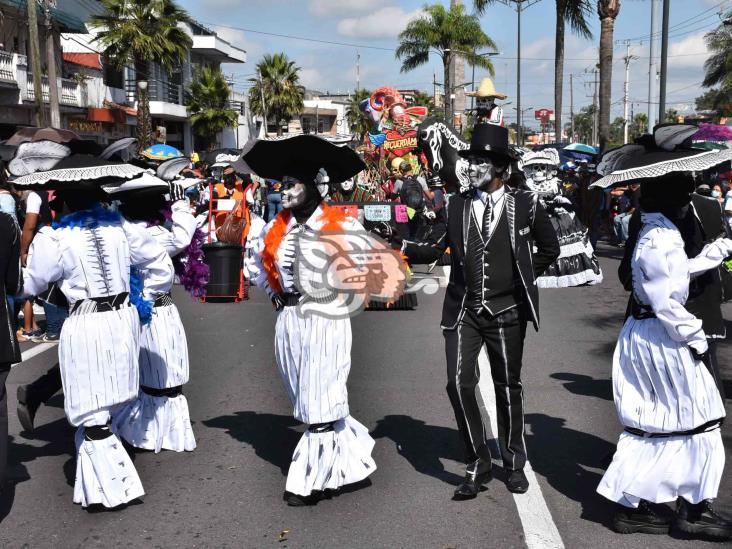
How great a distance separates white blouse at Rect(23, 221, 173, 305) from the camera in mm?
4953

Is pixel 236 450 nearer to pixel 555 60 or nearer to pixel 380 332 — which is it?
pixel 380 332

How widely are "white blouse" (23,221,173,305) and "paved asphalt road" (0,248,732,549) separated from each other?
48.6 inches

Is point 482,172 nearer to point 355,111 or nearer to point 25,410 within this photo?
point 25,410

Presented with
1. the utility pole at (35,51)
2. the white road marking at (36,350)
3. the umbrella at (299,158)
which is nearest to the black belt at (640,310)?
the umbrella at (299,158)

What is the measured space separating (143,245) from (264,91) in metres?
55.6

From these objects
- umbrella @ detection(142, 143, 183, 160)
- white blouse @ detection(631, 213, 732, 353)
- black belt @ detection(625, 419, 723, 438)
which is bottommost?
black belt @ detection(625, 419, 723, 438)

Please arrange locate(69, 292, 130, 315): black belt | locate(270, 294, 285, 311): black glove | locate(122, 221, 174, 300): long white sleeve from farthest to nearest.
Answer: locate(122, 221, 174, 300): long white sleeve < locate(270, 294, 285, 311): black glove < locate(69, 292, 130, 315): black belt

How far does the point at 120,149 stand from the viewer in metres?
5.81

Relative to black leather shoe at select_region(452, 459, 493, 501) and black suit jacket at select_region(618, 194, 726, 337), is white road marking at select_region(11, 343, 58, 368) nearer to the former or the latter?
black leather shoe at select_region(452, 459, 493, 501)

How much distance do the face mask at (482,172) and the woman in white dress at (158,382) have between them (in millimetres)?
2187

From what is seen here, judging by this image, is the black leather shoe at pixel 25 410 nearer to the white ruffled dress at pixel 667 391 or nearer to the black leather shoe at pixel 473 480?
the black leather shoe at pixel 473 480

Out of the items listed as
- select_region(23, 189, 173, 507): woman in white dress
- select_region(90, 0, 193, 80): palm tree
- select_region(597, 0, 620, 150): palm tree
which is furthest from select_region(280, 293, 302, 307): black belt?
select_region(90, 0, 193, 80): palm tree

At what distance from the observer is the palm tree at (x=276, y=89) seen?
5919cm

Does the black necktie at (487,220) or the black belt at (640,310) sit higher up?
the black necktie at (487,220)
